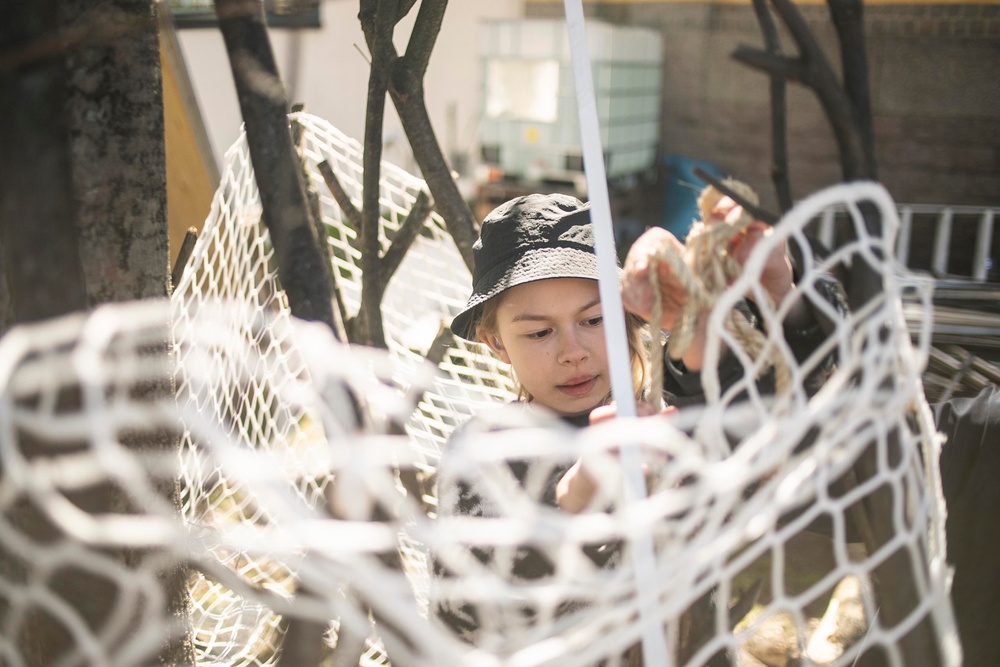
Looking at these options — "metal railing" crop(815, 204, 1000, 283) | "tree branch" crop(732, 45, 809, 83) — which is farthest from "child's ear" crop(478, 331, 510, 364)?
"metal railing" crop(815, 204, 1000, 283)

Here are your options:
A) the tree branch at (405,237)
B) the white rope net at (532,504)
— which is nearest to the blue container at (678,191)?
the tree branch at (405,237)

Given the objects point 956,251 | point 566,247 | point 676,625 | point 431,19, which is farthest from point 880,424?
point 956,251

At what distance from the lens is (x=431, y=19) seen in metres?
1.13

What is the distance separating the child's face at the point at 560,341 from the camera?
3.42ft

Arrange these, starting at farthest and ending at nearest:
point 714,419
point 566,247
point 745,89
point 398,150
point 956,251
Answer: point 398,150, point 745,89, point 956,251, point 566,247, point 714,419

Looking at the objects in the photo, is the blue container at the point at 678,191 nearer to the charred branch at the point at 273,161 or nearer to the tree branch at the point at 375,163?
the tree branch at the point at 375,163

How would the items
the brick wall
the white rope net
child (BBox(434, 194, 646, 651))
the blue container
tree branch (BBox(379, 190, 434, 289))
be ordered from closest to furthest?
the white rope net
child (BBox(434, 194, 646, 651))
tree branch (BBox(379, 190, 434, 289))
the brick wall
the blue container

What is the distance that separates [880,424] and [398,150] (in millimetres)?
4505

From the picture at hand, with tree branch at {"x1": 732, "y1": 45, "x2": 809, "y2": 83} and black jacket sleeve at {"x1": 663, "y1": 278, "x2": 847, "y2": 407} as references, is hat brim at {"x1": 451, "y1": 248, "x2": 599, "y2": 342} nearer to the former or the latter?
black jacket sleeve at {"x1": 663, "y1": 278, "x2": 847, "y2": 407}

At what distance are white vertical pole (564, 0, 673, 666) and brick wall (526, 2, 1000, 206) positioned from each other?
9.97 ft

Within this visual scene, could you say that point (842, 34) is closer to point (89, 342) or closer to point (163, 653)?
point (89, 342)

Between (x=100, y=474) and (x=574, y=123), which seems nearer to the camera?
(x=100, y=474)

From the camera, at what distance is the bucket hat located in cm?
105

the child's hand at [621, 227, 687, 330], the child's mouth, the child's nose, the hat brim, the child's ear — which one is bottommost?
the child's mouth
